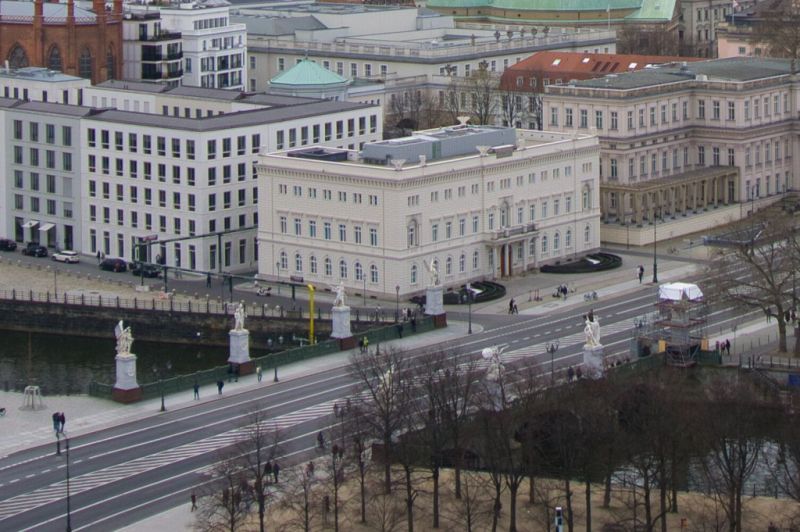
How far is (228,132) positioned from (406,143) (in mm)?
11795

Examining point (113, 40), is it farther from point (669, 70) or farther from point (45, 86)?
point (669, 70)

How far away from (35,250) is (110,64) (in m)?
34.5

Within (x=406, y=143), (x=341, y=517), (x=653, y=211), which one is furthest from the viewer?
(x=653, y=211)

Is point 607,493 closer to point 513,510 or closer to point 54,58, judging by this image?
point 513,510

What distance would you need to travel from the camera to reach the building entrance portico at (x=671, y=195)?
16338 centimetres

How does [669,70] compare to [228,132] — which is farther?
[669,70]

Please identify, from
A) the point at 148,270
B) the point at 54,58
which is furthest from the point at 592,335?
the point at 54,58

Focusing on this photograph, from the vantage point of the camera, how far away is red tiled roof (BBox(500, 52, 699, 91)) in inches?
7677

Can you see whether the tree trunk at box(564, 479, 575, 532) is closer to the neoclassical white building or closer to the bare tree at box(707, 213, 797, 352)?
the bare tree at box(707, 213, 797, 352)

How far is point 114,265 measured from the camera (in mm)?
152625

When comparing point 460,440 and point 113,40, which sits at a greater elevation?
point 113,40

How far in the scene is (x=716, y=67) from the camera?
178m

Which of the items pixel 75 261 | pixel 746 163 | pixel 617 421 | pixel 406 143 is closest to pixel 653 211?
pixel 746 163

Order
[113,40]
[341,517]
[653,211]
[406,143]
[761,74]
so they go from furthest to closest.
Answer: [113,40] < [761,74] < [653,211] < [406,143] < [341,517]
